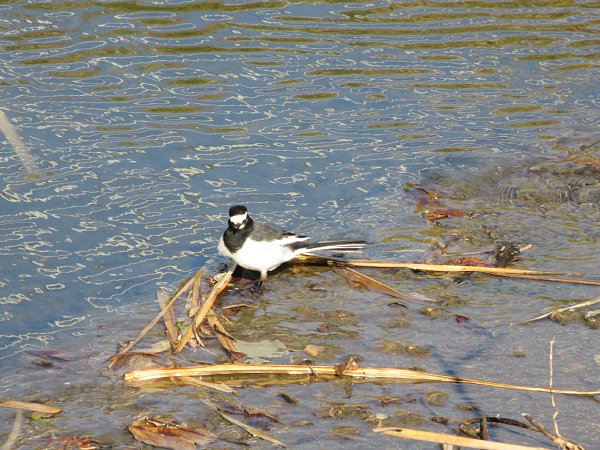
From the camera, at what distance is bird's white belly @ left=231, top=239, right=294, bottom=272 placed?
22.2 feet

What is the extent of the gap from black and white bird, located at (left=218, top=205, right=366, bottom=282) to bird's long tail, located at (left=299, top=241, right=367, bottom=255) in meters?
0.07

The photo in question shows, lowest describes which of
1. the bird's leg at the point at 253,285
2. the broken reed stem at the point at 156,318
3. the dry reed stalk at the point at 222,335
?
the bird's leg at the point at 253,285

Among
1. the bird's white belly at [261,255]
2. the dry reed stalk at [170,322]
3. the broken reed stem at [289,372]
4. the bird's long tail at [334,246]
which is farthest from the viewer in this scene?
the bird's long tail at [334,246]

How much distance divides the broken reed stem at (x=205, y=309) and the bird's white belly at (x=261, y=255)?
0.17 m

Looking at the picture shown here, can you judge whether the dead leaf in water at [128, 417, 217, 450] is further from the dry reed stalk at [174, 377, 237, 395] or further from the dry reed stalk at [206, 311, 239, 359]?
the dry reed stalk at [206, 311, 239, 359]

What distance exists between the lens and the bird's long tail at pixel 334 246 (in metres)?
7.05

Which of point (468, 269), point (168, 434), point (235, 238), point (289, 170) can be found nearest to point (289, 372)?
point (168, 434)

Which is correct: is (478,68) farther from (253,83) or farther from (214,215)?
→ (214,215)

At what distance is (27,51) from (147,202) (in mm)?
4003

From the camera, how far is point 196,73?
10969 millimetres

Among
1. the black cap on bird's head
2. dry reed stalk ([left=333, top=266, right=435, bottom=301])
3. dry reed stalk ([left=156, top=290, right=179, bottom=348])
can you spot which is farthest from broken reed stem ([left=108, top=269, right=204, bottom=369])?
dry reed stalk ([left=333, top=266, right=435, bottom=301])

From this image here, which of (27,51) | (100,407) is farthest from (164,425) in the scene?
(27,51)

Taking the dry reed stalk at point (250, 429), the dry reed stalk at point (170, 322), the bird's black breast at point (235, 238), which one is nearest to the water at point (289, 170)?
the dry reed stalk at point (250, 429)

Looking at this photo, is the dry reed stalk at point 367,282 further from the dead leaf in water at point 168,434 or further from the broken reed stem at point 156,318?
the dead leaf in water at point 168,434
